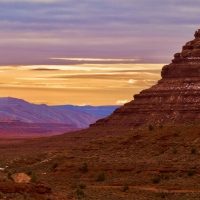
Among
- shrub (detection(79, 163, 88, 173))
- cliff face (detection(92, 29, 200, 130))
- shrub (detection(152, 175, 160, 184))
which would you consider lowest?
shrub (detection(152, 175, 160, 184))

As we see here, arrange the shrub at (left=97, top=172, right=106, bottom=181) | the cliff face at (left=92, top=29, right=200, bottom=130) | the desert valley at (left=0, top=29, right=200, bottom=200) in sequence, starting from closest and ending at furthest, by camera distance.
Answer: the desert valley at (left=0, top=29, right=200, bottom=200), the shrub at (left=97, top=172, right=106, bottom=181), the cliff face at (left=92, top=29, right=200, bottom=130)

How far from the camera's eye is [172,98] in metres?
141

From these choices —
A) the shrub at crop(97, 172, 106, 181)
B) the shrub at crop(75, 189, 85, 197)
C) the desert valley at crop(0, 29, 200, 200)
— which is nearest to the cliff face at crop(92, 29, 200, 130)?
the desert valley at crop(0, 29, 200, 200)

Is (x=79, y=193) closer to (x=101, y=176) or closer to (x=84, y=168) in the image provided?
(x=101, y=176)

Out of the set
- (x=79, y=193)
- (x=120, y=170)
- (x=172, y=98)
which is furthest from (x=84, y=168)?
(x=172, y=98)

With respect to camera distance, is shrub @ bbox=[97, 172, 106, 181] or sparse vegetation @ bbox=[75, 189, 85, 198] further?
shrub @ bbox=[97, 172, 106, 181]

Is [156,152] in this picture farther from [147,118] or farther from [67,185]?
[147,118]

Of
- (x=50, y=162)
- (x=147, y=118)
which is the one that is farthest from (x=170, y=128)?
(x=147, y=118)

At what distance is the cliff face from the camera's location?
13700cm

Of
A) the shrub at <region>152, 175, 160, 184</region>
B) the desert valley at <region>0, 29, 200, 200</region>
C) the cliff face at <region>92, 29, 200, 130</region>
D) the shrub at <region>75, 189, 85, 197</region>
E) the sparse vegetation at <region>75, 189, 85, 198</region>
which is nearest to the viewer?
the sparse vegetation at <region>75, 189, 85, 198</region>

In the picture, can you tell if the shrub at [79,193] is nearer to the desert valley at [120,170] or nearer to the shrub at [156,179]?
the desert valley at [120,170]

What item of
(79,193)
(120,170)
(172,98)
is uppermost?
(172,98)

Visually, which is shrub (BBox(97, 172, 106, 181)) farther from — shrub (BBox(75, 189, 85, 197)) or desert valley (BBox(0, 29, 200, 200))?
shrub (BBox(75, 189, 85, 197))

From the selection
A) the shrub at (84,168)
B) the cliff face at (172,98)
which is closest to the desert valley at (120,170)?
the shrub at (84,168)
